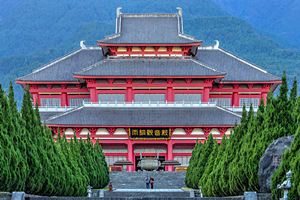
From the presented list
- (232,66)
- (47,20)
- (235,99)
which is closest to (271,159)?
(235,99)

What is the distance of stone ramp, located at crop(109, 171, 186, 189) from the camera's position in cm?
2944

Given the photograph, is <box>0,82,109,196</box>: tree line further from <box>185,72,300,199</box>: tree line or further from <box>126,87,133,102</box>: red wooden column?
<box>126,87,133,102</box>: red wooden column

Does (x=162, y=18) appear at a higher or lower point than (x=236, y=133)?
higher

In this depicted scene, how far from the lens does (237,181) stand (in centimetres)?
1647

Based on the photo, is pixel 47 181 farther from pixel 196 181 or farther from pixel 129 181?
pixel 129 181

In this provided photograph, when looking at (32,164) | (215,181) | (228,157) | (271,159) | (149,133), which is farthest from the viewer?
(149,133)

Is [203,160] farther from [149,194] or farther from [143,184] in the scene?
[143,184]

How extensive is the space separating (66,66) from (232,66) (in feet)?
55.5

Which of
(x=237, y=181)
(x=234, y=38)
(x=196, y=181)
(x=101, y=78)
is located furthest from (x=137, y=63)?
(x=234, y=38)

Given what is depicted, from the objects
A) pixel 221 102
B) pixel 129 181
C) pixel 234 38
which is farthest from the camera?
pixel 234 38

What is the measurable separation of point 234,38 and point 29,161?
142 metres

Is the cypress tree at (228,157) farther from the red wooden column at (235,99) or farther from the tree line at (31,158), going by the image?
the red wooden column at (235,99)

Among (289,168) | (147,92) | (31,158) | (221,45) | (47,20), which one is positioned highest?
(289,168)

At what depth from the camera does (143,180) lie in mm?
31453
